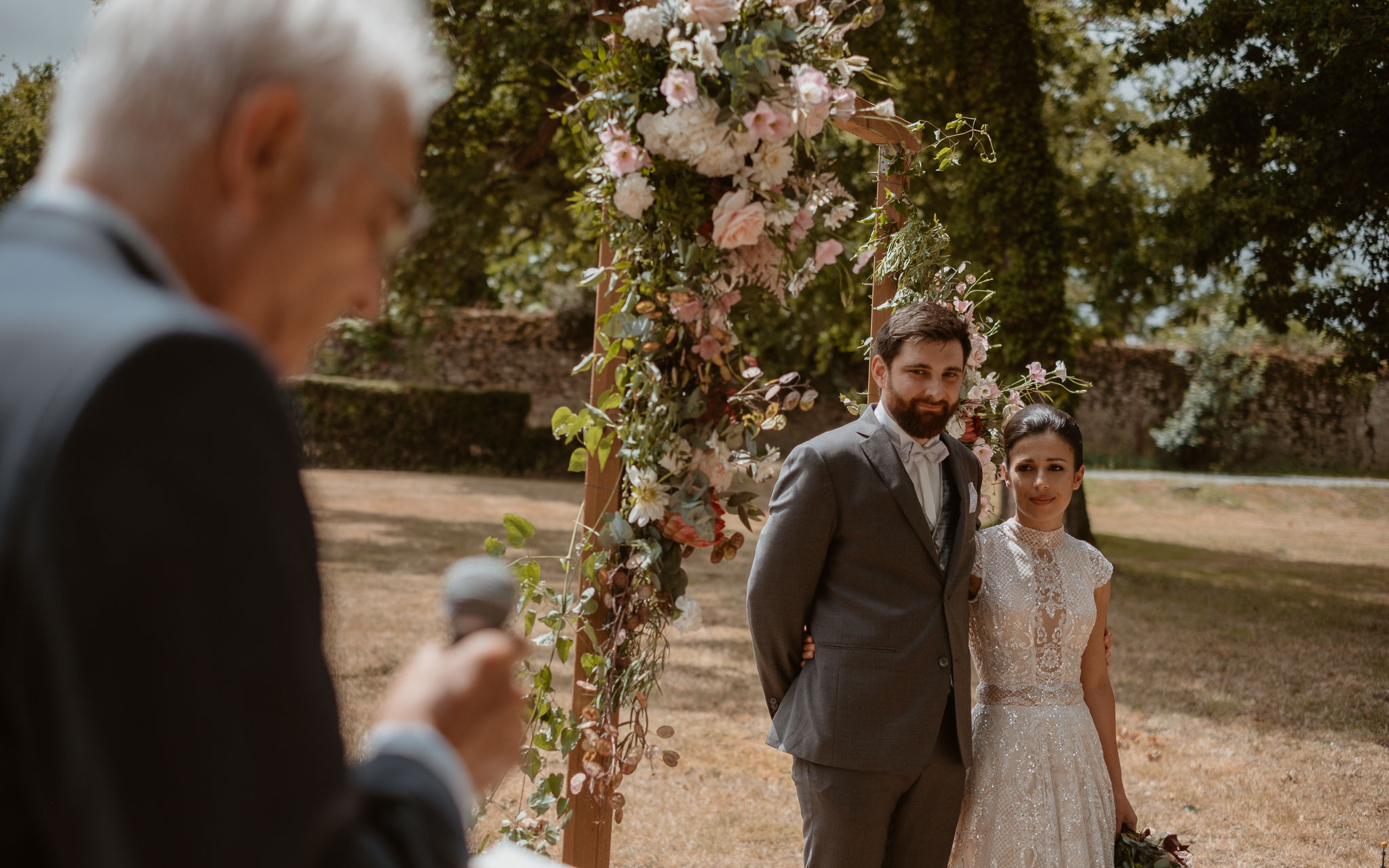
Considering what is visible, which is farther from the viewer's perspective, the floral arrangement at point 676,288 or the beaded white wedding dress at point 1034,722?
the beaded white wedding dress at point 1034,722

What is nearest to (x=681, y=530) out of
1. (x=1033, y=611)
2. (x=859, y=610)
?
(x=859, y=610)

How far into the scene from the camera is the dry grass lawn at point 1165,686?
16.8 ft

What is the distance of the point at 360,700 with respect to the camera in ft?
20.2

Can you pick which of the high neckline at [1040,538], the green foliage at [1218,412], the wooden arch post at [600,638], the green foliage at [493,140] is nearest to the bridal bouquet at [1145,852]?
the high neckline at [1040,538]

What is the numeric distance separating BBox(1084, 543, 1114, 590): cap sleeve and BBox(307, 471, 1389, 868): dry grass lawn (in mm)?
2052

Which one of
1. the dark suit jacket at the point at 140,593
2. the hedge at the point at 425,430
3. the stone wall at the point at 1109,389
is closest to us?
the dark suit jacket at the point at 140,593

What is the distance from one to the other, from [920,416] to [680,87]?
123 cm

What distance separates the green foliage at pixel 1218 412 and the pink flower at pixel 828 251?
2203 centimetres

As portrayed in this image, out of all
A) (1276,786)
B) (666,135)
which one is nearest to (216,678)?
(666,135)

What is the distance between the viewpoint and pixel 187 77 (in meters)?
0.78

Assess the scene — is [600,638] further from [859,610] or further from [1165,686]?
[1165,686]

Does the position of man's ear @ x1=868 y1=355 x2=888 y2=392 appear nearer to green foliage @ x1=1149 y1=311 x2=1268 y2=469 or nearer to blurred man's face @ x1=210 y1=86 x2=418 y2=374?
blurred man's face @ x1=210 y1=86 x2=418 y2=374

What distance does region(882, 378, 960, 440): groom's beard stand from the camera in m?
3.18

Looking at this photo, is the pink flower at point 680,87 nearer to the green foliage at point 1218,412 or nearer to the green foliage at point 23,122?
the green foliage at point 23,122
